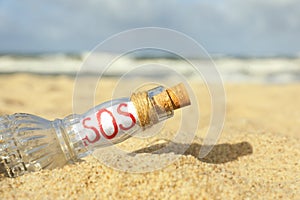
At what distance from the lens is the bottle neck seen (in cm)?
160

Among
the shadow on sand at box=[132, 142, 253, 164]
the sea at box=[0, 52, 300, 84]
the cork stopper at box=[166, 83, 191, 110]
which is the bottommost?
the shadow on sand at box=[132, 142, 253, 164]

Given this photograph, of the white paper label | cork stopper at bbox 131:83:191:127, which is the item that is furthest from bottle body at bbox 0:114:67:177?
cork stopper at bbox 131:83:191:127

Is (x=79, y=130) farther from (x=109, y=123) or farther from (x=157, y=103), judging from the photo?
(x=157, y=103)

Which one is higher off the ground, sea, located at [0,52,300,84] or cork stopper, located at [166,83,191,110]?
sea, located at [0,52,300,84]

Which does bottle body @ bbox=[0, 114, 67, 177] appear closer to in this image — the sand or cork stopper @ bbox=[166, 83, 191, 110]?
the sand

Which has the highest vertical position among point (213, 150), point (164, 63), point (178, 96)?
point (164, 63)

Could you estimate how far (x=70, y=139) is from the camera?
1.61 m

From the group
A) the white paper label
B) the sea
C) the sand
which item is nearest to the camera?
the sand

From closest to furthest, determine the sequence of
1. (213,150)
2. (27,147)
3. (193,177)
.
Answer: (193,177), (27,147), (213,150)

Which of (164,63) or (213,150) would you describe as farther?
(164,63)

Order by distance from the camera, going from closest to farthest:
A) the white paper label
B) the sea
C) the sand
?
1. the sand
2. the white paper label
3. the sea

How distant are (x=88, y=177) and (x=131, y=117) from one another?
0.27 meters

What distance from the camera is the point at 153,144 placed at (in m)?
2.01

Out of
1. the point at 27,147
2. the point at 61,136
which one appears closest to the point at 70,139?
the point at 61,136
